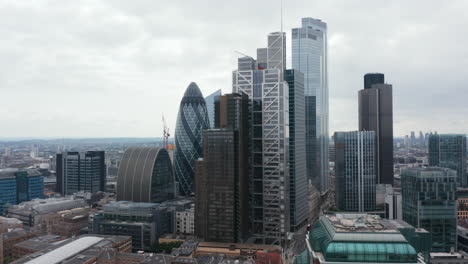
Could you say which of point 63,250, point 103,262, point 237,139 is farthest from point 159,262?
point 237,139

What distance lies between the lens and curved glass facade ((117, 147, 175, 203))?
509 ft

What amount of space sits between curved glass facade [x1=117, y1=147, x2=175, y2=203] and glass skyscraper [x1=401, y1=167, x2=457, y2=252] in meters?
94.8

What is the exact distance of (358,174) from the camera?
178625 millimetres

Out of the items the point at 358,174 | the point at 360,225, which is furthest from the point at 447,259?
the point at 358,174

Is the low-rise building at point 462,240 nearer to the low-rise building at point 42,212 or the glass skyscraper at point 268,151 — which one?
the glass skyscraper at point 268,151

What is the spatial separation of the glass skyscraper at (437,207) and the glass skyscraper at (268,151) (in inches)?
1569

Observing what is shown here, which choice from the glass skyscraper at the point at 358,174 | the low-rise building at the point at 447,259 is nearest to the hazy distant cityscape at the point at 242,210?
the low-rise building at the point at 447,259

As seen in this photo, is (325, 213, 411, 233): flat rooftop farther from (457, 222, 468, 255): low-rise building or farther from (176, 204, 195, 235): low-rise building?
(176, 204, 195, 235): low-rise building

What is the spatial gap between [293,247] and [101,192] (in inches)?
4384

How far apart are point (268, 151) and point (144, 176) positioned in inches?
2162

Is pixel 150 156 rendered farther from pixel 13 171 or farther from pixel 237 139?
pixel 13 171

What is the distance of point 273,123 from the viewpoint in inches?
5177

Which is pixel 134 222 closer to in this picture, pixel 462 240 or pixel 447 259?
pixel 447 259

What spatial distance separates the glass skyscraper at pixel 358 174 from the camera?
178 metres
